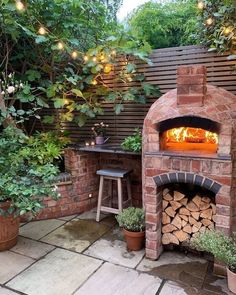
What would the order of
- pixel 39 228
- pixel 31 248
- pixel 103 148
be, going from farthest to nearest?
pixel 103 148
pixel 39 228
pixel 31 248

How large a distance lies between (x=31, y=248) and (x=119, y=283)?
1.14 meters

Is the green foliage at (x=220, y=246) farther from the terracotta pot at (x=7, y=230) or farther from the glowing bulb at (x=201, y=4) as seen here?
the glowing bulb at (x=201, y=4)

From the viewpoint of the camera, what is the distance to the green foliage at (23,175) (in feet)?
8.25

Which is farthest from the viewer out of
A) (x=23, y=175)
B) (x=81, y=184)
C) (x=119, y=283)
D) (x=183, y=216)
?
(x=81, y=184)

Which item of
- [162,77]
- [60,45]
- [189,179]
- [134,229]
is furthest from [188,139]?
[60,45]

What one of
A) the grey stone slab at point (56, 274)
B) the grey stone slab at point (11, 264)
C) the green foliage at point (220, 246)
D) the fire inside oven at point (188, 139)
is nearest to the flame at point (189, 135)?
the fire inside oven at point (188, 139)

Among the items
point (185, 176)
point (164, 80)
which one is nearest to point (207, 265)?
point (185, 176)

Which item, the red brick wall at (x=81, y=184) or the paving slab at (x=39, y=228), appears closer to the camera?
the paving slab at (x=39, y=228)

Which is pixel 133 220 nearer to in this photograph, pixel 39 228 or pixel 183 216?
pixel 183 216

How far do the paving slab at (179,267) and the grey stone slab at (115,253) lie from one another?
0.11 meters

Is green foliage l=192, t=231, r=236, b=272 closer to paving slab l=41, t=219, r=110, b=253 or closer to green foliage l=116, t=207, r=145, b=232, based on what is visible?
green foliage l=116, t=207, r=145, b=232

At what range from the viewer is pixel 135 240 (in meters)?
2.72

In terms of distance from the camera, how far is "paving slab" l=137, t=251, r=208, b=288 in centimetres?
227

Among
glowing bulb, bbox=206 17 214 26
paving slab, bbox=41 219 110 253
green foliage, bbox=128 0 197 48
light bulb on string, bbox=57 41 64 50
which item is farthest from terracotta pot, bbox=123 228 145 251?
green foliage, bbox=128 0 197 48
